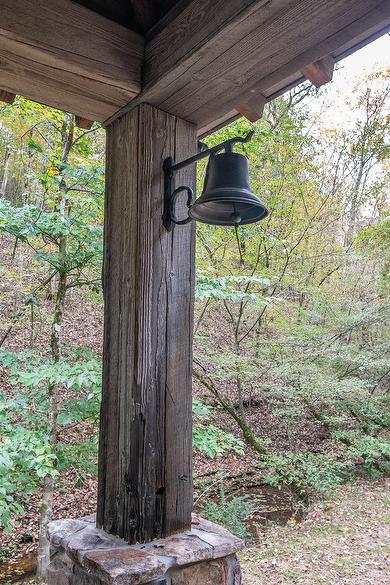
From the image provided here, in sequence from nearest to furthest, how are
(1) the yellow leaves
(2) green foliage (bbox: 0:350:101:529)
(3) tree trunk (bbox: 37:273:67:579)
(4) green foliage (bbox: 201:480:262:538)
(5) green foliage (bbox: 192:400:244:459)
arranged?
(2) green foliage (bbox: 0:350:101:529) → (5) green foliage (bbox: 192:400:244:459) → (1) the yellow leaves → (3) tree trunk (bbox: 37:273:67:579) → (4) green foliage (bbox: 201:480:262:538)

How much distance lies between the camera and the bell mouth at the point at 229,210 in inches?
46.9

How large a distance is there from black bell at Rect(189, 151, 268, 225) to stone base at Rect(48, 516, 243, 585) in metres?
0.87

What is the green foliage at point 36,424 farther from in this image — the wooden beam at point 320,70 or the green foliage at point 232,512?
the wooden beam at point 320,70

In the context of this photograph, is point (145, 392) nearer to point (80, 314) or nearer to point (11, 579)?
point (11, 579)

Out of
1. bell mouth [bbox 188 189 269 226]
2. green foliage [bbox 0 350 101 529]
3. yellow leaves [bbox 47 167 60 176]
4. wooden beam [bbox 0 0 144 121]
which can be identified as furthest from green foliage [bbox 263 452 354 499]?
wooden beam [bbox 0 0 144 121]

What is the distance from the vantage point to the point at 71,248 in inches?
140

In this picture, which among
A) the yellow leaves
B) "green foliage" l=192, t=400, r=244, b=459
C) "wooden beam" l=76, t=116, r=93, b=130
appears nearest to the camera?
"wooden beam" l=76, t=116, r=93, b=130

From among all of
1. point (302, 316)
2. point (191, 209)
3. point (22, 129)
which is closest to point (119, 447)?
point (191, 209)

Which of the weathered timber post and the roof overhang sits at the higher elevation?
the roof overhang

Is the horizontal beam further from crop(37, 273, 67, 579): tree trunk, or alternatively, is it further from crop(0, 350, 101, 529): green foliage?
crop(37, 273, 67, 579): tree trunk

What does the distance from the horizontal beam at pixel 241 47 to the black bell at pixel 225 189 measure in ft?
0.48

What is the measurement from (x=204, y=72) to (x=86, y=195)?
2.56 m

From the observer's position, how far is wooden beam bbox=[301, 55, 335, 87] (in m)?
1.04

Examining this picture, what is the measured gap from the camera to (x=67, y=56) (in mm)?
1032
